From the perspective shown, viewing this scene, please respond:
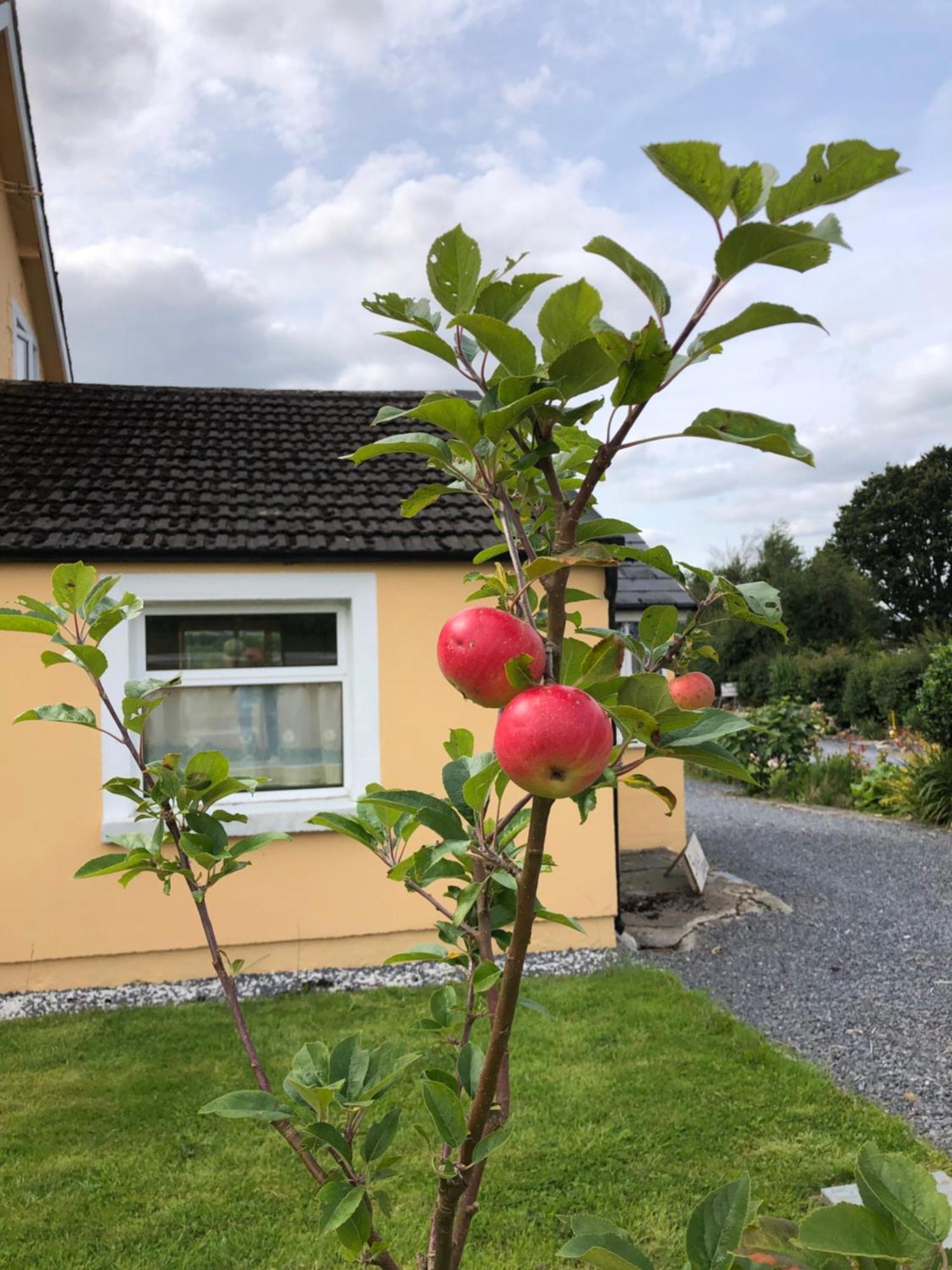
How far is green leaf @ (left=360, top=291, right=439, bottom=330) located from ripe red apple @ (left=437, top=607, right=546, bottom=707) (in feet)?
1.29

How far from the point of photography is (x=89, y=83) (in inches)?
294

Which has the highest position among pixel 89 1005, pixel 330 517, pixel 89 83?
pixel 89 83

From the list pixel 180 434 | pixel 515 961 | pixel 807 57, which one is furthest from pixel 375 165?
pixel 515 961

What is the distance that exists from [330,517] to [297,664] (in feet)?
3.18

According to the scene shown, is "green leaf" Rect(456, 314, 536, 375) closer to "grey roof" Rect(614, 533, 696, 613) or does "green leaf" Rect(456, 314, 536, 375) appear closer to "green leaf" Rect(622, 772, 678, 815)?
"green leaf" Rect(622, 772, 678, 815)

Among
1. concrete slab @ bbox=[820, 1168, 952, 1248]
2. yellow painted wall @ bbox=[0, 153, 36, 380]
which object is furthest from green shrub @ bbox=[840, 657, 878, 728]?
concrete slab @ bbox=[820, 1168, 952, 1248]

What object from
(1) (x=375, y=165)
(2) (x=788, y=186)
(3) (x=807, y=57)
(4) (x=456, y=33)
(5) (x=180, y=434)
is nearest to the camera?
(2) (x=788, y=186)

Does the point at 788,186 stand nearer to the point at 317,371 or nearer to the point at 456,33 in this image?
the point at 456,33

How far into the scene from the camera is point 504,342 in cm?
90

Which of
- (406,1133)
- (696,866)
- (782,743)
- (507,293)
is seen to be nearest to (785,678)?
(782,743)

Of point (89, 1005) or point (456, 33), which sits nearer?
point (456, 33)

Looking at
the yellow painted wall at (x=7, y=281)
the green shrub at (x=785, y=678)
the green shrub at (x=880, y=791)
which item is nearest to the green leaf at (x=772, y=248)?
the yellow painted wall at (x=7, y=281)

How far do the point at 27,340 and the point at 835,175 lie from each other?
11442mm

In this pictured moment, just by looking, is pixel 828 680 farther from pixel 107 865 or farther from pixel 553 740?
pixel 553 740
